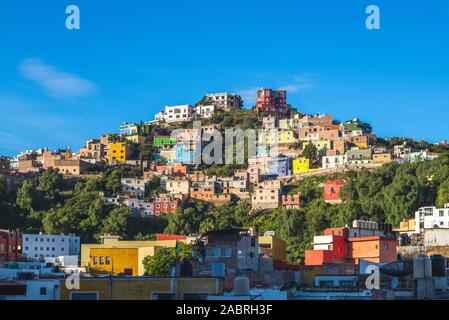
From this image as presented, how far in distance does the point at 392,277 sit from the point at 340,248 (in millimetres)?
17695

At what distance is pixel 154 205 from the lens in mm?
88312

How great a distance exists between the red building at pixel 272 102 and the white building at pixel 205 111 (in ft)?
Result: 17.5

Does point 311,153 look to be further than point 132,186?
Yes

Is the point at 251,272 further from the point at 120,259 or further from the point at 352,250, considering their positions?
the point at 120,259

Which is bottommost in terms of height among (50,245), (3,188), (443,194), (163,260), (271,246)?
(163,260)

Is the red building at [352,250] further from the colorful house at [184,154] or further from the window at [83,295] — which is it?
the colorful house at [184,154]

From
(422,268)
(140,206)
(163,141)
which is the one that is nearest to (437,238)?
(422,268)

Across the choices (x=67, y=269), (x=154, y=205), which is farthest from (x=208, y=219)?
(x=67, y=269)

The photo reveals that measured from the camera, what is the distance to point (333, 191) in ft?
265

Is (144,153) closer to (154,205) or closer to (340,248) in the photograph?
(154,205)

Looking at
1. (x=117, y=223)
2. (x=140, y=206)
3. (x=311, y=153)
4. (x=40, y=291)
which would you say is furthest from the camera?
(x=311, y=153)

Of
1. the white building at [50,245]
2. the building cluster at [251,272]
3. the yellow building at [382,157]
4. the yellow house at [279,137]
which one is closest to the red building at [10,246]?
the building cluster at [251,272]

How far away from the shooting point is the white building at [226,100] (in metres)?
123

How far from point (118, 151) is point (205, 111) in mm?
17945
